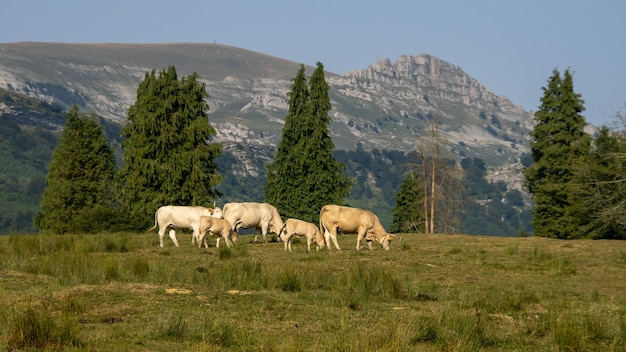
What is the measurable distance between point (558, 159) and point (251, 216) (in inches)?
1713

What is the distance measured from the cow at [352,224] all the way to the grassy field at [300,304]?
549cm

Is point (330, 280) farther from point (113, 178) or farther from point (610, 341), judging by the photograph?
point (113, 178)

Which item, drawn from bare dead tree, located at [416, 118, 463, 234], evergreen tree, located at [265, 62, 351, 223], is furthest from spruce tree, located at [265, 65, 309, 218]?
bare dead tree, located at [416, 118, 463, 234]

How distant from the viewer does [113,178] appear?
72.6 meters

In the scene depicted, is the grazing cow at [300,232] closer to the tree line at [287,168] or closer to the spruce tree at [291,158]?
the tree line at [287,168]

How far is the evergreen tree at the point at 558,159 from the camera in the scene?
69625 millimetres

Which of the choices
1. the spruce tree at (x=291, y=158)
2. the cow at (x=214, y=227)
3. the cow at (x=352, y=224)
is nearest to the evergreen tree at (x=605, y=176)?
the spruce tree at (x=291, y=158)

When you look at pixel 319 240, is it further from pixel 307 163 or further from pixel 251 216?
pixel 307 163

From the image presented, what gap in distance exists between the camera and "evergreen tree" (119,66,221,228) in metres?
62.5

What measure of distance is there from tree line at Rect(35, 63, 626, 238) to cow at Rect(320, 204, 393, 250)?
24560mm

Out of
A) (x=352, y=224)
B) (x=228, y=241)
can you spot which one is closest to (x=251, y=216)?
(x=228, y=241)

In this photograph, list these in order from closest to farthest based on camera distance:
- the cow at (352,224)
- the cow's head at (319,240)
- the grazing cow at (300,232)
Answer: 1. the grazing cow at (300,232)
2. the cow's head at (319,240)
3. the cow at (352,224)

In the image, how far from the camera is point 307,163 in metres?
81.1

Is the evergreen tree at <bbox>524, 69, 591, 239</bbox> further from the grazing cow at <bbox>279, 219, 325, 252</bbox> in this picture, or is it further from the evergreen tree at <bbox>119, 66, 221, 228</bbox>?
the grazing cow at <bbox>279, 219, 325, 252</bbox>
